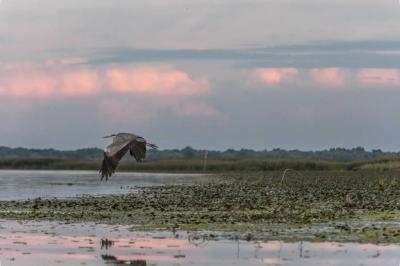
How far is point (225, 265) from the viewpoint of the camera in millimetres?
13945

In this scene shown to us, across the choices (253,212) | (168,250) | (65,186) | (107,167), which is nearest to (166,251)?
(168,250)

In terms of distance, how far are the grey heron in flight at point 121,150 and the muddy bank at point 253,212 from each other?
144cm

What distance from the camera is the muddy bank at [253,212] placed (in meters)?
18.4

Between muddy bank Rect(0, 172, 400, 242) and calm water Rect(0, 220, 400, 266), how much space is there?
123cm

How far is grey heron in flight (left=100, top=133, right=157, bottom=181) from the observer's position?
1978cm

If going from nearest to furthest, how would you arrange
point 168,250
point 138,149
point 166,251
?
point 166,251 → point 168,250 → point 138,149

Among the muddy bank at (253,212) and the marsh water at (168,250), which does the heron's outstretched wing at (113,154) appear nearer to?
the muddy bank at (253,212)

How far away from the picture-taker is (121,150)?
65.3ft

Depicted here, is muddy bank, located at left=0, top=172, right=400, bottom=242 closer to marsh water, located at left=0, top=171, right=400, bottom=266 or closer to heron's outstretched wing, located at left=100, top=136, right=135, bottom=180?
marsh water, located at left=0, top=171, right=400, bottom=266

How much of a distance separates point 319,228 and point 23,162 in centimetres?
7191

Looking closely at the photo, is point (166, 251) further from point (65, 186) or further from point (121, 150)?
point (65, 186)

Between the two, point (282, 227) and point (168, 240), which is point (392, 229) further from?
point (168, 240)

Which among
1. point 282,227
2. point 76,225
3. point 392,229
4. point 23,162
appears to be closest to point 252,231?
point 282,227

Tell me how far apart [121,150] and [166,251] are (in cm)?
481
